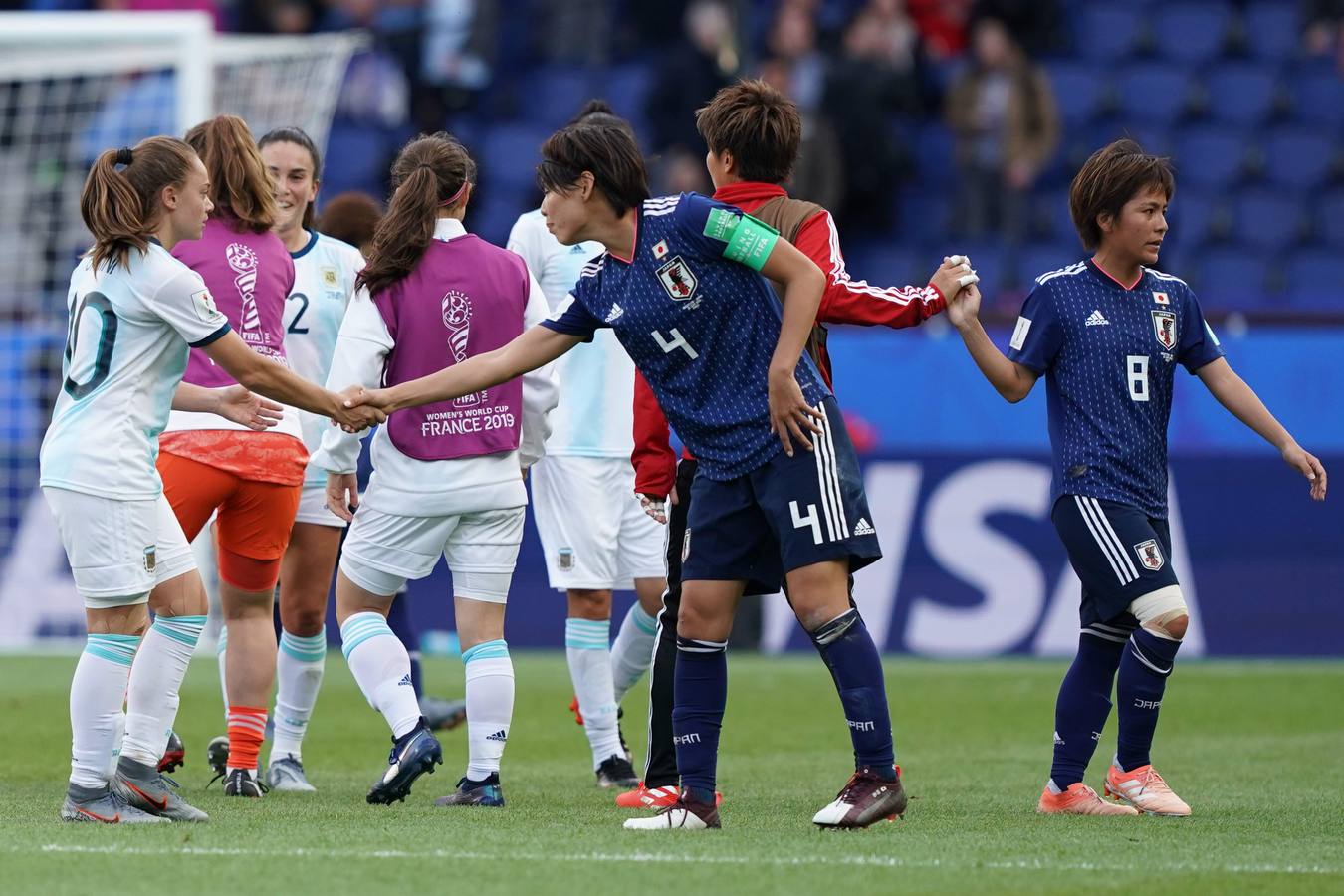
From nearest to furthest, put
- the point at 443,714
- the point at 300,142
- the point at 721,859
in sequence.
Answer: the point at 721,859 → the point at 300,142 → the point at 443,714

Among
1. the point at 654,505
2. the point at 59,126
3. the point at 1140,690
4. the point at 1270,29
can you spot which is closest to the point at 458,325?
the point at 654,505

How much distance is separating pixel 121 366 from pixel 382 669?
1.27 m

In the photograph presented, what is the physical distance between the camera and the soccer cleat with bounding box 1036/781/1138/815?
6105 mm

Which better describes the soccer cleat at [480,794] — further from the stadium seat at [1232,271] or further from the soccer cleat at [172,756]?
the stadium seat at [1232,271]

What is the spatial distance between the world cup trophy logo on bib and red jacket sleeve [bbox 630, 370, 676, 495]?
513mm

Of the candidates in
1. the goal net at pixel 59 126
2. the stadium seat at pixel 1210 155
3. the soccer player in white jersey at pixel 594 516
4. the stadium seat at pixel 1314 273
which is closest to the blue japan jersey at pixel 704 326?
the soccer player in white jersey at pixel 594 516

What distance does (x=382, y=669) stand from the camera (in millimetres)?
6219

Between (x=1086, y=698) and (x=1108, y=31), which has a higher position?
(x=1108, y=31)

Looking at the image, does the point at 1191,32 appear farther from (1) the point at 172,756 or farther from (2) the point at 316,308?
(1) the point at 172,756

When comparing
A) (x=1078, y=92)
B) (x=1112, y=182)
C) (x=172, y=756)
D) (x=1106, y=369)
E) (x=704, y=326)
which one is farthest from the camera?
(x=1078, y=92)

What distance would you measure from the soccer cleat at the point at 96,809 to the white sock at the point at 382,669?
0.80m

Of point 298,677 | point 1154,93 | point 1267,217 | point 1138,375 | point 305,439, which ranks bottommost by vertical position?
point 298,677

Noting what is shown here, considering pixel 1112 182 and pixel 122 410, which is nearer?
pixel 122 410

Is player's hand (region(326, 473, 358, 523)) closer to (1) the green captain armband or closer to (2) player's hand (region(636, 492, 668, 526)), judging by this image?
(2) player's hand (region(636, 492, 668, 526))
